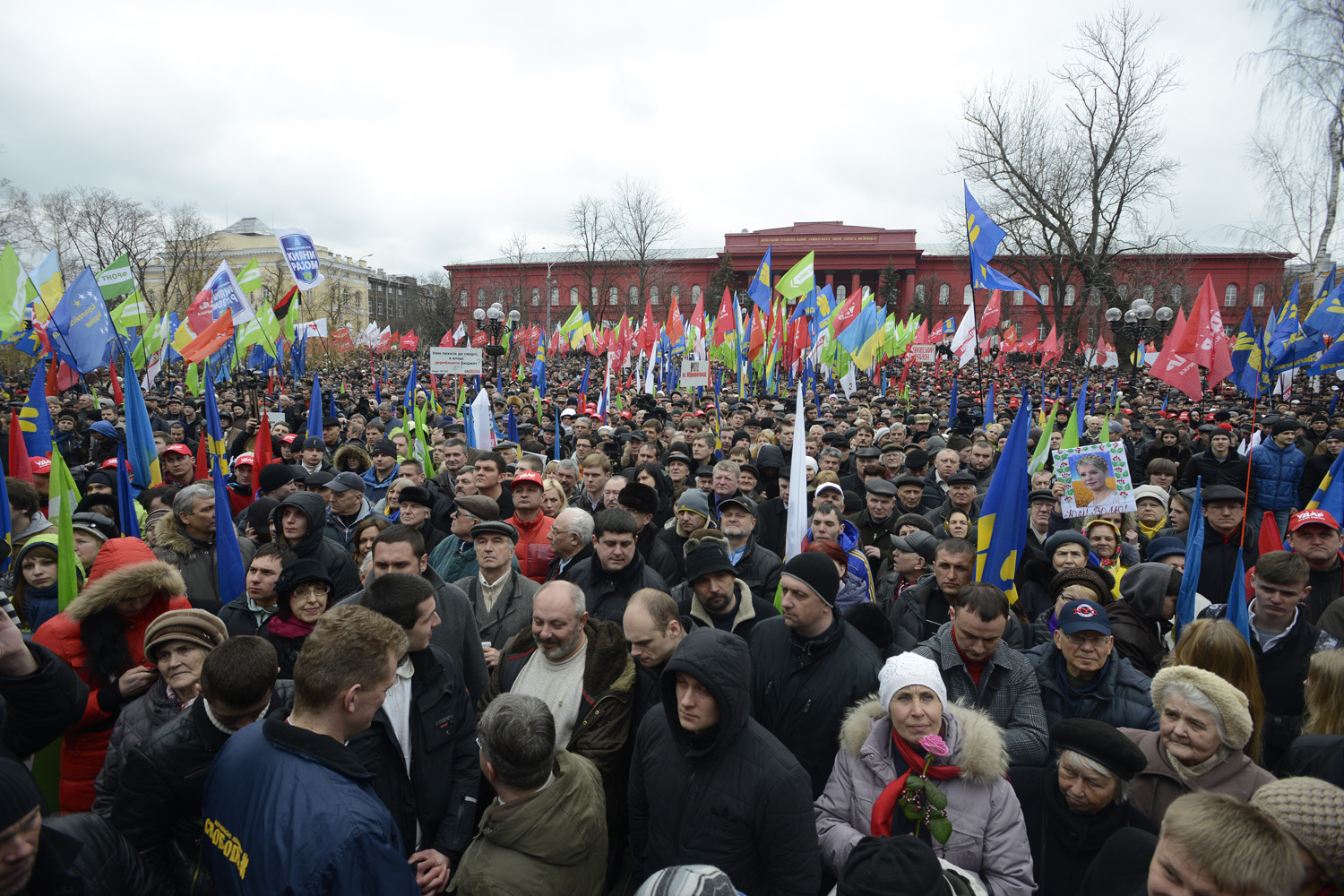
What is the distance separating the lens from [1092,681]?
323 cm

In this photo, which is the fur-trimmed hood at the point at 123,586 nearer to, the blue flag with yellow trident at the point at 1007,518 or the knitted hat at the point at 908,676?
the knitted hat at the point at 908,676

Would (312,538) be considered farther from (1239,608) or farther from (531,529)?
(1239,608)

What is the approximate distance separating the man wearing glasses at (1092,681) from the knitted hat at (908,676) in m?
1.03

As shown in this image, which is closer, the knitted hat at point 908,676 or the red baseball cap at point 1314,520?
the knitted hat at point 908,676

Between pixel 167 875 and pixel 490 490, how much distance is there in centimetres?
418

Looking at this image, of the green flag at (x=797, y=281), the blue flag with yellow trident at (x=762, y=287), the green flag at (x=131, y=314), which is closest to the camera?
the green flag at (x=797, y=281)

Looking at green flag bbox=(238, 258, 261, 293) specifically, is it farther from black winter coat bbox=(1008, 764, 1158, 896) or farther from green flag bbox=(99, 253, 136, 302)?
black winter coat bbox=(1008, 764, 1158, 896)

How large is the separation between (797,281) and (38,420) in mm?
11617

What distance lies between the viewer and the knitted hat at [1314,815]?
75.2 inches

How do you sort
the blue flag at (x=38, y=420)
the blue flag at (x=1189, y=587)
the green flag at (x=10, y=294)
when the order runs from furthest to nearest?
the green flag at (x=10, y=294) < the blue flag at (x=38, y=420) < the blue flag at (x=1189, y=587)

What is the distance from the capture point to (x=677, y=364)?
25.8m

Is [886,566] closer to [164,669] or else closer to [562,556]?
[562,556]

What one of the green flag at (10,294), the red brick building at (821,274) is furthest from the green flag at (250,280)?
the red brick building at (821,274)

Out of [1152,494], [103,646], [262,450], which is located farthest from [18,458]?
[1152,494]
